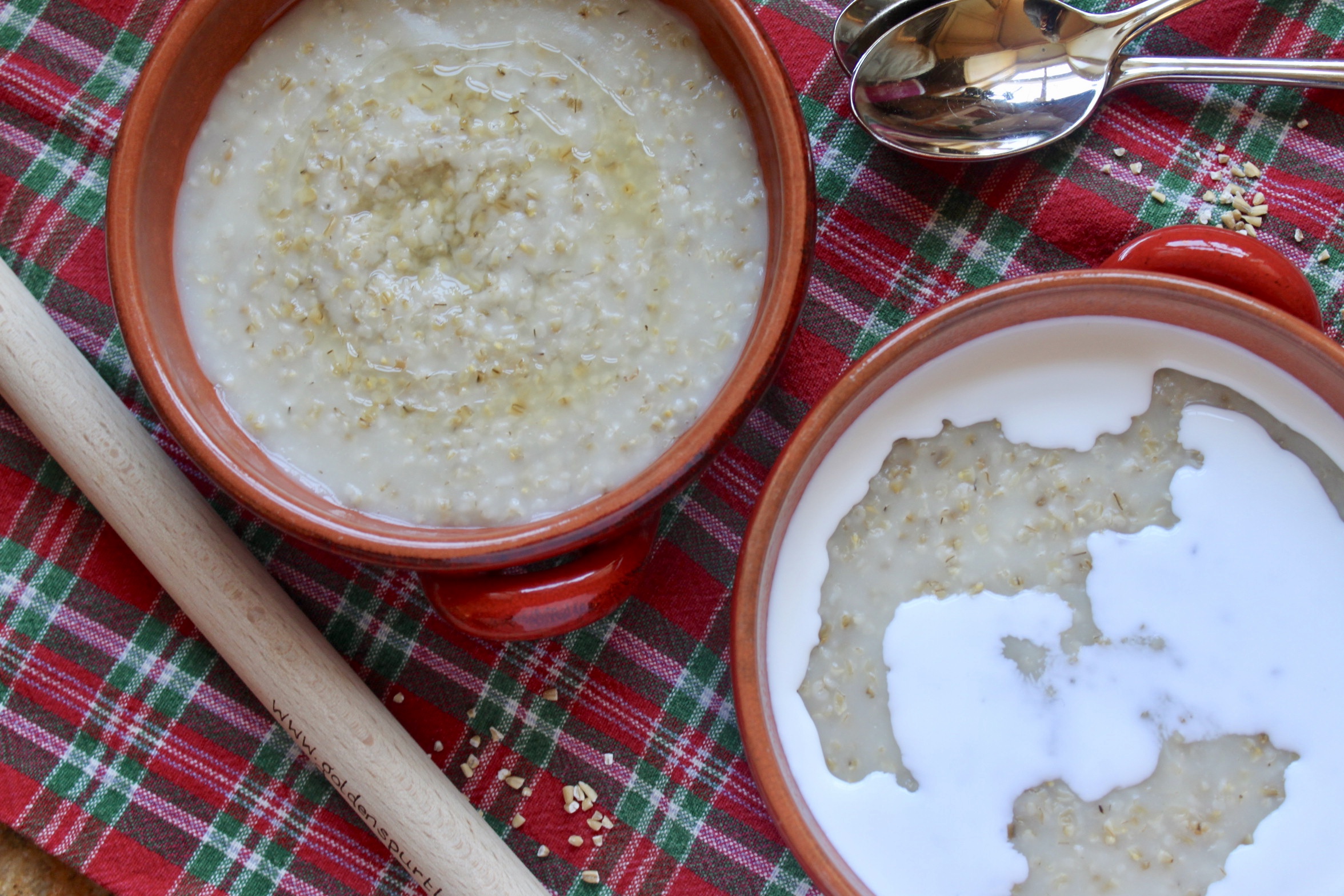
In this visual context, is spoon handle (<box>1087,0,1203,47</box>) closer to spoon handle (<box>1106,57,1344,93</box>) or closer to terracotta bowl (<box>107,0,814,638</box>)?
spoon handle (<box>1106,57,1344,93</box>)

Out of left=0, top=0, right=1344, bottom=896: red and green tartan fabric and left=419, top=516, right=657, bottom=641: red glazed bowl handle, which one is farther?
left=0, top=0, right=1344, bottom=896: red and green tartan fabric

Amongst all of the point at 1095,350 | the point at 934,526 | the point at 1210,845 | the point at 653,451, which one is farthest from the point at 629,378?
the point at 1210,845

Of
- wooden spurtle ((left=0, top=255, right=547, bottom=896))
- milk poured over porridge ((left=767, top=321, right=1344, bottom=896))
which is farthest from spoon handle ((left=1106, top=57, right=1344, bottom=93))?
wooden spurtle ((left=0, top=255, right=547, bottom=896))

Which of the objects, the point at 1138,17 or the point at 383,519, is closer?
the point at 383,519

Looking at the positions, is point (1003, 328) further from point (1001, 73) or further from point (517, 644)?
point (517, 644)

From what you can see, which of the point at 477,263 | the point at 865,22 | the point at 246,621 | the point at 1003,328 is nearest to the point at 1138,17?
the point at 865,22

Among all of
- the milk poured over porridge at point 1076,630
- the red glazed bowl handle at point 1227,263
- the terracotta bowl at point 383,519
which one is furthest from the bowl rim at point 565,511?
the red glazed bowl handle at point 1227,263
